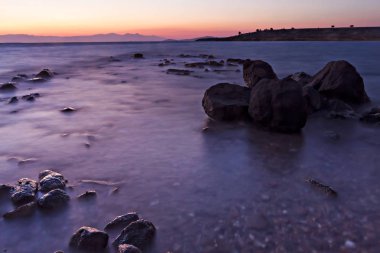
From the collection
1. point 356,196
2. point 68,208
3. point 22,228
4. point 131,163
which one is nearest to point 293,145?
point 356,196

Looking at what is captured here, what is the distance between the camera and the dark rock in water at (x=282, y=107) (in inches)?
295

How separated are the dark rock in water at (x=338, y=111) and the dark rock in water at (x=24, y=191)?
23.4 ft

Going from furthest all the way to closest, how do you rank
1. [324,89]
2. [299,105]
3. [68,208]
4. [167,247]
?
[324,89] < [299,105] < [68,208] < [167,247]

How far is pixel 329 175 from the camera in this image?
537 centimetres

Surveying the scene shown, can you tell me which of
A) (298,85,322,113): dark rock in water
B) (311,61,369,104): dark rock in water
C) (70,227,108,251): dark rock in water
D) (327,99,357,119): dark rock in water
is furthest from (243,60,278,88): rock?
(70,227,108,251): dark rock in water

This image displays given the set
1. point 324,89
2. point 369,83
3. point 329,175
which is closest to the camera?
point 329,175

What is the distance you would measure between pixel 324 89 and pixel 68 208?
856 cm

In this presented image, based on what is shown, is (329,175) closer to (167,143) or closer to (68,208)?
(167,143)

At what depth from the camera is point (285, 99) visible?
24.7 ft

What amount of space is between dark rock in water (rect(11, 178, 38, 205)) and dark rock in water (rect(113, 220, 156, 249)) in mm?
1602

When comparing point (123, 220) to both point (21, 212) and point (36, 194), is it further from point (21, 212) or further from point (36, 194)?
point (36, 194)

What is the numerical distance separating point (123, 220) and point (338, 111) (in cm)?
712

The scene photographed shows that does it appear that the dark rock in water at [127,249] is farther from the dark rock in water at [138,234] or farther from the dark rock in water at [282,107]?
the dark rock in water at [282,107]

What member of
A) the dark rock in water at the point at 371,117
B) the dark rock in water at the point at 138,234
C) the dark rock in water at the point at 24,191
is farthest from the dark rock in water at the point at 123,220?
the dark rock in water at the point at 371,117
